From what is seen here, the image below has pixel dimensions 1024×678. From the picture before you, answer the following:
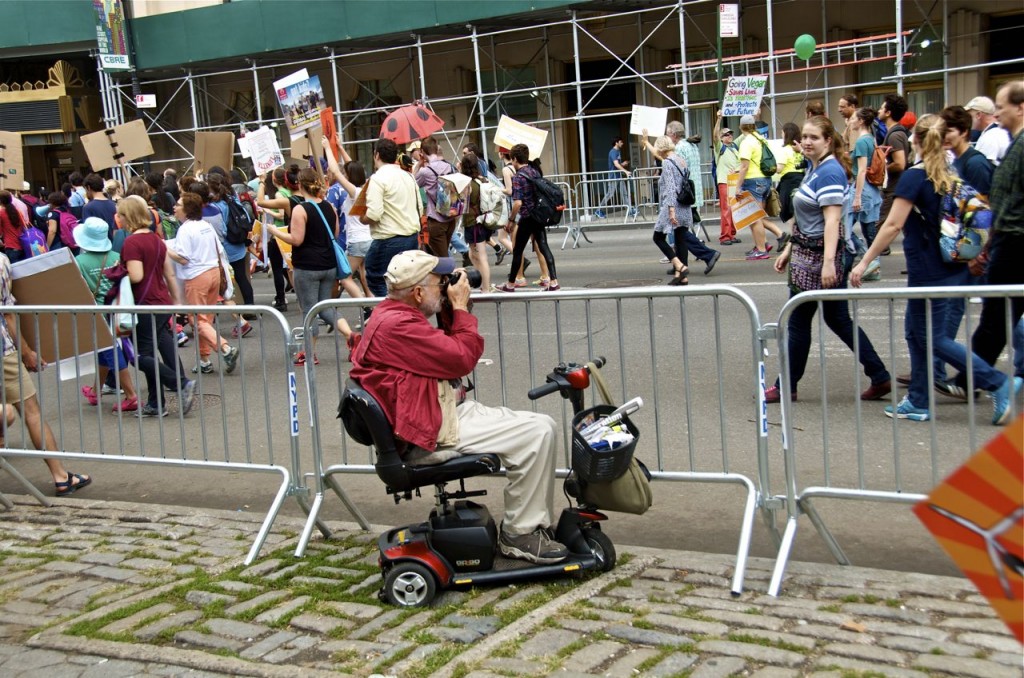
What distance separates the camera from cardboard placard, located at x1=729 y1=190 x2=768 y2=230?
1469cm

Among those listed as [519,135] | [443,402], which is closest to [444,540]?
[443,402]

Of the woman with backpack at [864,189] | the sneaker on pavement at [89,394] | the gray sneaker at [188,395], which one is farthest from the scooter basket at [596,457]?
the woman with backpack at [864,189]

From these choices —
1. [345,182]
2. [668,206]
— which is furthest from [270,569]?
[668,206]

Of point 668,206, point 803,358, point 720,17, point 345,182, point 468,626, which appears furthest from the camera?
point 720,17

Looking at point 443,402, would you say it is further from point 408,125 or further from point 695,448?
point 408,125

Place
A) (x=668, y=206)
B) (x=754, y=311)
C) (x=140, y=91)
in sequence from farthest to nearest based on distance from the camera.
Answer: (x=140, y=91) → (x=668, y=206) → (x=754, y=311)

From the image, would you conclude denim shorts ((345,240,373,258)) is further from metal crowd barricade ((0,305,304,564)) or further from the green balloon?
the green balloon

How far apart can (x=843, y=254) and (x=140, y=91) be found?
27.2 m

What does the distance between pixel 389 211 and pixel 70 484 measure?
13.3ft

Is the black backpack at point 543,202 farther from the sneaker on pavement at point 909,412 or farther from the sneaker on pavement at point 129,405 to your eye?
the sneaker on pavement at point 909,412

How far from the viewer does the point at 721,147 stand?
1722 cm

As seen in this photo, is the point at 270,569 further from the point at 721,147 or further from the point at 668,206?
the point at 721,147

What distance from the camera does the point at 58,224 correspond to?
17.8 m

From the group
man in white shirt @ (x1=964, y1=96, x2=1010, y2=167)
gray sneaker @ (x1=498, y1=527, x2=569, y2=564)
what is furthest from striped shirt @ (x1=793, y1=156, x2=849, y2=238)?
gray sneaker @ (x1=498, y1=527, x2=569, y2=564)
